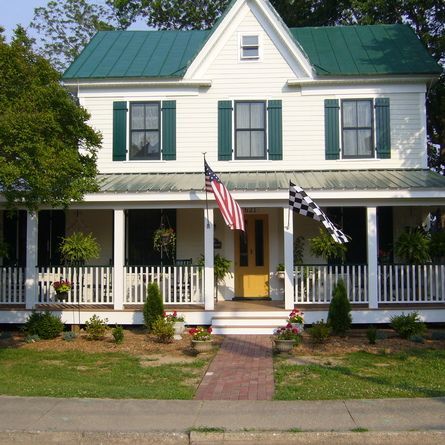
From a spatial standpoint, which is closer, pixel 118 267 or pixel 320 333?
pixel 320 333

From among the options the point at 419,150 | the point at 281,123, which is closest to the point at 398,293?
the point at 419,150

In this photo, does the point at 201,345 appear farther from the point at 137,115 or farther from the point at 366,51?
the point at 366,51

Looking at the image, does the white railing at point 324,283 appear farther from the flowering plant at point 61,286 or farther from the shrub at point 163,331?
the flowering plant at point 61,286

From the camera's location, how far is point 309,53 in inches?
688

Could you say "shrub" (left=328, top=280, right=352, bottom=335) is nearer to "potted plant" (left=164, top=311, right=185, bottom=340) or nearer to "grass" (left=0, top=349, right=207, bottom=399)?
"potted plant" (left=164, top=311, right=185, bottom=340)

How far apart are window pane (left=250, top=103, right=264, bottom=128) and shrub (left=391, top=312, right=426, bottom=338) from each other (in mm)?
6520

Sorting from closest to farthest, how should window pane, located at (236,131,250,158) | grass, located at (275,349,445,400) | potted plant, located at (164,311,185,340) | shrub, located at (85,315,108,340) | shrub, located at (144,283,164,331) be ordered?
grass, located at (275,349,445,400)
shrub, located at (85,315,108,340)
potted plant, located at (164,311,185,340)
shrub, located at (144,283,164,331)
window pane, located at (236,131,250,158)

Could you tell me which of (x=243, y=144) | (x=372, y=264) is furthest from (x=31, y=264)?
(x=372, y=264)

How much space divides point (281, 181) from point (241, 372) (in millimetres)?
6037

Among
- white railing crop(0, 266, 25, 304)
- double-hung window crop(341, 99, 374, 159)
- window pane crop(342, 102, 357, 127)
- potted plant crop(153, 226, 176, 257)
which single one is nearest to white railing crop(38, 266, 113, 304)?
white railing crop(0, 266, 25, 304)

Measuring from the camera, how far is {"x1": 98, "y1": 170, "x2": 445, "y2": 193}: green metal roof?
14.0m

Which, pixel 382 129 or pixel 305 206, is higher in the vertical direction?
pixel 382 129

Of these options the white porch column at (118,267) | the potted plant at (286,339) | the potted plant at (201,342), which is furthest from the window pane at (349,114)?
the potted plant at (201,342)

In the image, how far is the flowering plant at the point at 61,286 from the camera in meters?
14.0
